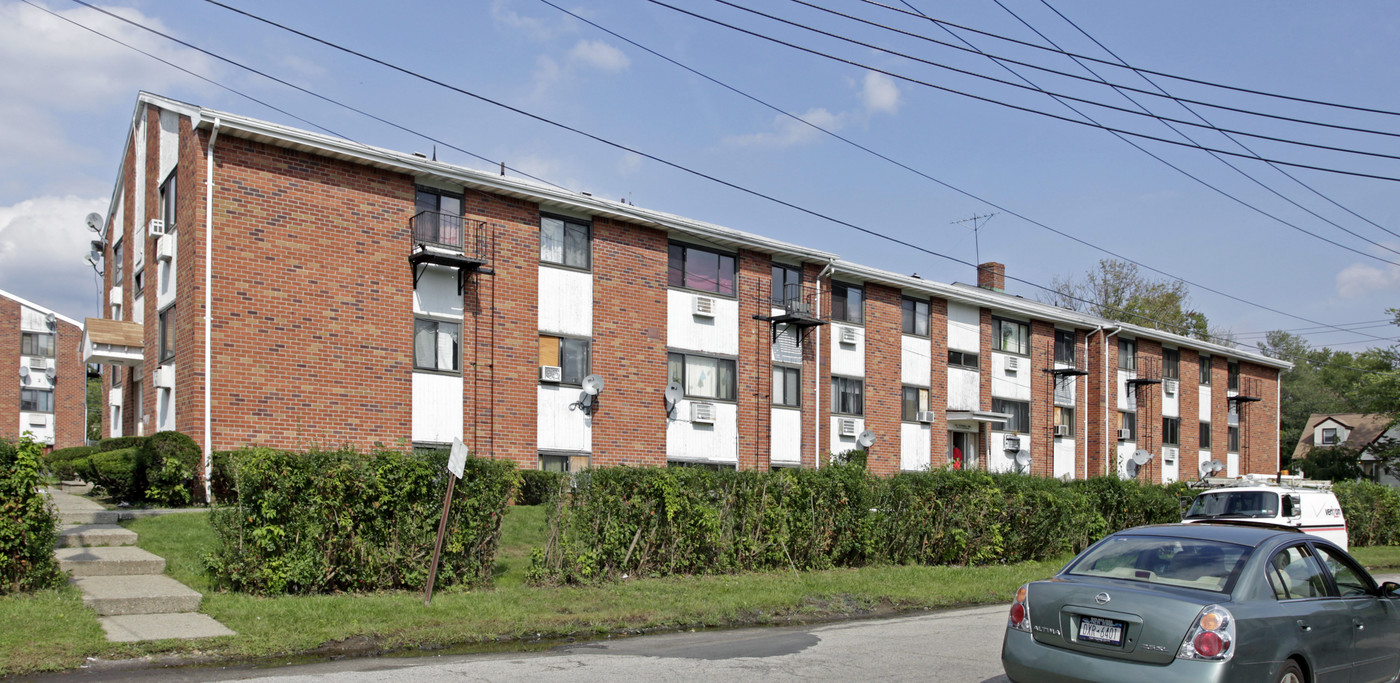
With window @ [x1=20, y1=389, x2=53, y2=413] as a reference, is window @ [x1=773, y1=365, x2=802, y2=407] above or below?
above

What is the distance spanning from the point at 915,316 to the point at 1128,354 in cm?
1260

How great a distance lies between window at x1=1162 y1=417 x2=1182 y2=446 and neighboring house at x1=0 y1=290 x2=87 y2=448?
49565 mm

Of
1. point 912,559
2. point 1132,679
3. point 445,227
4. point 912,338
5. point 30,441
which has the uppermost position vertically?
point 445,227

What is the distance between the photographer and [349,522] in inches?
455

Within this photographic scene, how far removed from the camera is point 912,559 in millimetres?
17266

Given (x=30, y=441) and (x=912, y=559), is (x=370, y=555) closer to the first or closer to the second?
(x=30, y=441)

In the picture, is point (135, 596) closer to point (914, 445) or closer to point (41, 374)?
point (914, 445)

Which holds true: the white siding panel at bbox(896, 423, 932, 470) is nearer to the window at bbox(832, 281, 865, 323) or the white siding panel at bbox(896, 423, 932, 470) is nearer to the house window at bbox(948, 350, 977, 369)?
the house window at bbox(948, 350, 977, 369)

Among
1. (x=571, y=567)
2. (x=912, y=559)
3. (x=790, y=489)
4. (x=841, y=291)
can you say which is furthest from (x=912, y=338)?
(x=571, y=567)

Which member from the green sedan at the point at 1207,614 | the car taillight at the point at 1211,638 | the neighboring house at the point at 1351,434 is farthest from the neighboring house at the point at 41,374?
the neighboring house at the point at 1351,434

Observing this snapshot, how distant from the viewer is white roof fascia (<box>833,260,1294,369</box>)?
30453 millimetres

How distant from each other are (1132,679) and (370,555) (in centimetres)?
842

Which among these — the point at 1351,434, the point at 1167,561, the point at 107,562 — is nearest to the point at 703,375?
the point at 107,562

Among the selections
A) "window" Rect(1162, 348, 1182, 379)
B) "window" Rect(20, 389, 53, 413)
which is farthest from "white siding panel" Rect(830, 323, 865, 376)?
"window" Rect(20, 389, 53, 413)
